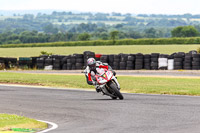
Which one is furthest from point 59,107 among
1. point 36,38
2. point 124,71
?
point 36,38

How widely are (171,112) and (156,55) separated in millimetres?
24486

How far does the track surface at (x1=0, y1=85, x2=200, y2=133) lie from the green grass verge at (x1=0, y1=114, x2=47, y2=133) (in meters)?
0.50

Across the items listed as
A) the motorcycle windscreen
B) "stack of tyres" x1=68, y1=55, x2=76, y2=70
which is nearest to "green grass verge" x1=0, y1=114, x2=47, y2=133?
the motorcycle windscreen

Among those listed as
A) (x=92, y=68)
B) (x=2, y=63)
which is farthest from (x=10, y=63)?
(x=92, y=68)

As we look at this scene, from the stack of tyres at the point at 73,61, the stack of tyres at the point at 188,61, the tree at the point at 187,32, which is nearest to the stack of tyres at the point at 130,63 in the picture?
the stack of tyres at the point at 188,61

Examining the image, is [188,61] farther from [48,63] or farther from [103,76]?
[103,76]

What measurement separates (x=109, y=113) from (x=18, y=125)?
299 centimetres

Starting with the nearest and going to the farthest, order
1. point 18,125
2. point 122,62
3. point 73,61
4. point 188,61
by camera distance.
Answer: point 18,125 < point 188,61 < point 122,62 < point 73,61

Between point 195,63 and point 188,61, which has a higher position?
point 188,61

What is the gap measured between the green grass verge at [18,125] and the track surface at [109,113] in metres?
0.50

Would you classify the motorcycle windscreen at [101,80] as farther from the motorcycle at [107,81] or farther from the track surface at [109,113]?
the track surface at [109,113]

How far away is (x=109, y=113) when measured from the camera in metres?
12.7

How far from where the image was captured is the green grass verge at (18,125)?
10.1m

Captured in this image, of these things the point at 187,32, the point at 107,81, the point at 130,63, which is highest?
the point at 187,32
